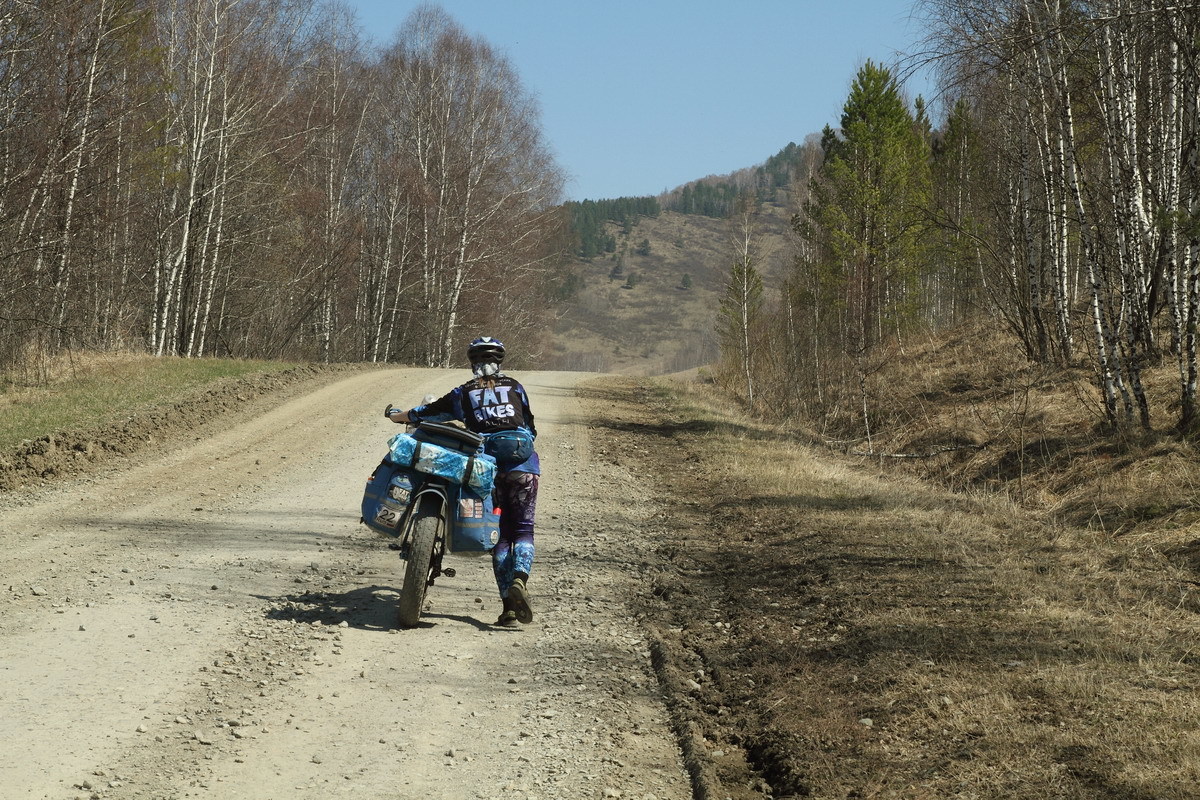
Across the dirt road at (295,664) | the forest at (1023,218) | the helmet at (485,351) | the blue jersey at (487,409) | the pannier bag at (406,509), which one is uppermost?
the forest at (1023,218)

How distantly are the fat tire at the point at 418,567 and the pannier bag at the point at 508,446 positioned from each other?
651mm

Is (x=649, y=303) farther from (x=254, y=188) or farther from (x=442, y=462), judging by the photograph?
(x=442, y=462)

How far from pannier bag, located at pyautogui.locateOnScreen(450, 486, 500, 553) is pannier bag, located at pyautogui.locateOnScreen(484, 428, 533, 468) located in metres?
0.35

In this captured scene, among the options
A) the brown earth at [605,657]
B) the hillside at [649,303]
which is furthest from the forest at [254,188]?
the hillside at [649,303]

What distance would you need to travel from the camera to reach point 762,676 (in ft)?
19.7

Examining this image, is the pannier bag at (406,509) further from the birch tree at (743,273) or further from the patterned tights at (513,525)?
the birch tree at (743,273)

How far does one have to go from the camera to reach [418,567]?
6.53 metres

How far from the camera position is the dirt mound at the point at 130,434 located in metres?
11.6

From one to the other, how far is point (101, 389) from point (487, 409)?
41.9 feet

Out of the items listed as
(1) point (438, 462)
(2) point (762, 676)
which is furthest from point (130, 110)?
(2) point (762, 676)

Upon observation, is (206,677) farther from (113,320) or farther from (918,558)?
(113,320)

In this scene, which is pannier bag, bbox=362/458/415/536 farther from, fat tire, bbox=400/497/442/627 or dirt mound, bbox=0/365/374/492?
dirt mound, bbox=0/365/374/492

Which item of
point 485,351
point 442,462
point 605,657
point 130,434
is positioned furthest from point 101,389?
point 605,657

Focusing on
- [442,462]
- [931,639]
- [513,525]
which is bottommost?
[931,639]
